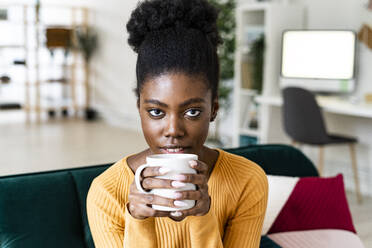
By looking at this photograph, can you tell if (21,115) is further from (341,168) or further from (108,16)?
(341,168)

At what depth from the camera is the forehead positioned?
A: 946 mm

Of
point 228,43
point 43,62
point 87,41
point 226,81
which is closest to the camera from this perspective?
point 228,43

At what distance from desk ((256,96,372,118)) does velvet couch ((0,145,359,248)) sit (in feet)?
7.43

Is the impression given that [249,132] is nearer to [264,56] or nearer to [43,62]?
[264,56]

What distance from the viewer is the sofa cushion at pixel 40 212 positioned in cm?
128

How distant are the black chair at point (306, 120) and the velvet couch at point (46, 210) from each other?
2.26 meters

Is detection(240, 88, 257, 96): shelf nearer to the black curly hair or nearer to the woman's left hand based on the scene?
the black curly hair

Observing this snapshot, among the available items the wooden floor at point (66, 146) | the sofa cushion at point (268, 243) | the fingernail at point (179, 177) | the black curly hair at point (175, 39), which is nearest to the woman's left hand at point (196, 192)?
the fingernail at point (179, 177)

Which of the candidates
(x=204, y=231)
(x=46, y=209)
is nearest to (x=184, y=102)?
(x=204, y=231)

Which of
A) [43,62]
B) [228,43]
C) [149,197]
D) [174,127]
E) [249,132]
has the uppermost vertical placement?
[228,43]

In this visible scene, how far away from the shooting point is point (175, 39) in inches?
39.3

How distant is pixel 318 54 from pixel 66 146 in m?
2.96

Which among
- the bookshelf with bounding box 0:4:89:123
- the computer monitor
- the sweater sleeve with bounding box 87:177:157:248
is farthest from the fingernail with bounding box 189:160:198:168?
the bookshelf with bounding box 0:4:89:123

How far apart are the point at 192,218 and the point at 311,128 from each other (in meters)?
2.85
